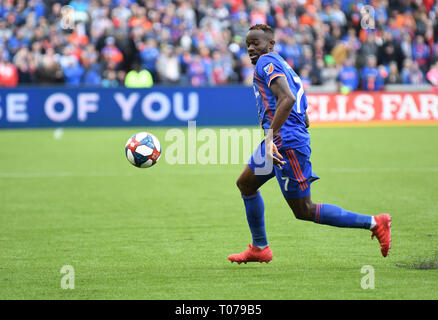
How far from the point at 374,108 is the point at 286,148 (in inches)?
611

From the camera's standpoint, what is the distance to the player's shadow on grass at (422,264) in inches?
251

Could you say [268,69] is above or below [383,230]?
above

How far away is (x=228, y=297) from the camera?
5.55 metres

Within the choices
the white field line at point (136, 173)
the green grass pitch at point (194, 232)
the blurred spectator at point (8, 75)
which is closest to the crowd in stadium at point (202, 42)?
the blurred spectator at point (8, 75)

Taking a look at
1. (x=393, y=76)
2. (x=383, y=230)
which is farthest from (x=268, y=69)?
(x=393, y=76)

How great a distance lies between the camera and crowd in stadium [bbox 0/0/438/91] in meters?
21.4

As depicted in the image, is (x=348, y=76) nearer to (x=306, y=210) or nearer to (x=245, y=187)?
(x=245, y=187)

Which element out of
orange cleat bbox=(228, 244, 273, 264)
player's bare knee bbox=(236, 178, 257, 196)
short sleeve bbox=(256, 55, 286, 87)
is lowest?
orange cleat bbox=(228, 244, 273, 264)

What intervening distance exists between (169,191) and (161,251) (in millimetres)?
3968

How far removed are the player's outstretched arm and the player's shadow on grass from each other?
Result: 5.61 feet

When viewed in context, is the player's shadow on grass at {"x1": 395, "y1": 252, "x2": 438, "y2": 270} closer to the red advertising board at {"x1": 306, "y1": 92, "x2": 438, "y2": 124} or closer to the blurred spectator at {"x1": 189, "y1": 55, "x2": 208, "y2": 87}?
the red advertising board at {"x1": 306, "y1": 92, "x2": 438, "y2": 124}

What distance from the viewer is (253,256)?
6.66 metres

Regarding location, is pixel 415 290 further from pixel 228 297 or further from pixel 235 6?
pixel 235 6

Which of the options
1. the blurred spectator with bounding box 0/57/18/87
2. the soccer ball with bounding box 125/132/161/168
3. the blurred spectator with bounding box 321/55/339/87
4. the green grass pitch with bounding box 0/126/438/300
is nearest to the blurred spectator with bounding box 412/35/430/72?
the blurred spectator with bounding box 321/55/339/87
